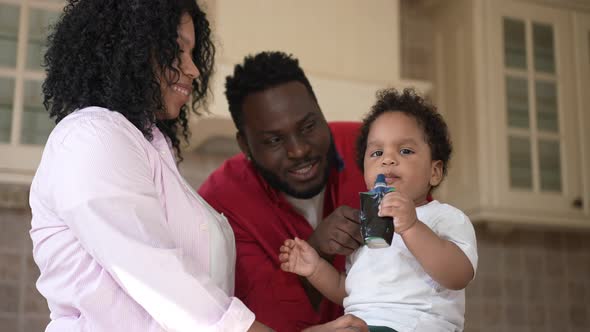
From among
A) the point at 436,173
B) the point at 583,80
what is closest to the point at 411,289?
the point at 436,173

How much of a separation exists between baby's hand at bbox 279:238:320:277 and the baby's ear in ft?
0.83

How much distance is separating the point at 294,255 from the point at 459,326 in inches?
12.8

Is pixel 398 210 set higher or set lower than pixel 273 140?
lower

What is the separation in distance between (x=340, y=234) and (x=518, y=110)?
1890 millimetres

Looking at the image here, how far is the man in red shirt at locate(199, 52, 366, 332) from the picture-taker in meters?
1.47

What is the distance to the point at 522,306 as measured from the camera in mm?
3227

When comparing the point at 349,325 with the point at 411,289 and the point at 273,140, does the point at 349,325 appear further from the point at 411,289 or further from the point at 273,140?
the point at 273,140

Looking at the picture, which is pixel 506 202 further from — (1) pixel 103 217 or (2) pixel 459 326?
(1) pixel 103 217

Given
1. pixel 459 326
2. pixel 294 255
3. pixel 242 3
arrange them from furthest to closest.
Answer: pixel 242 3 < pixel 294 255 < pixel 459 326

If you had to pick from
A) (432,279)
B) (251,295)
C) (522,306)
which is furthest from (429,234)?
(522,306)

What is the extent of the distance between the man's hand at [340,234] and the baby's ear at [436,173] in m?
0.15

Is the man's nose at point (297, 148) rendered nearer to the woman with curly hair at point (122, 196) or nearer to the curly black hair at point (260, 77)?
the curly black hair at point (260, 77)

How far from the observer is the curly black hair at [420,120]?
1.31 meters

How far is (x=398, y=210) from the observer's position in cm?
109
